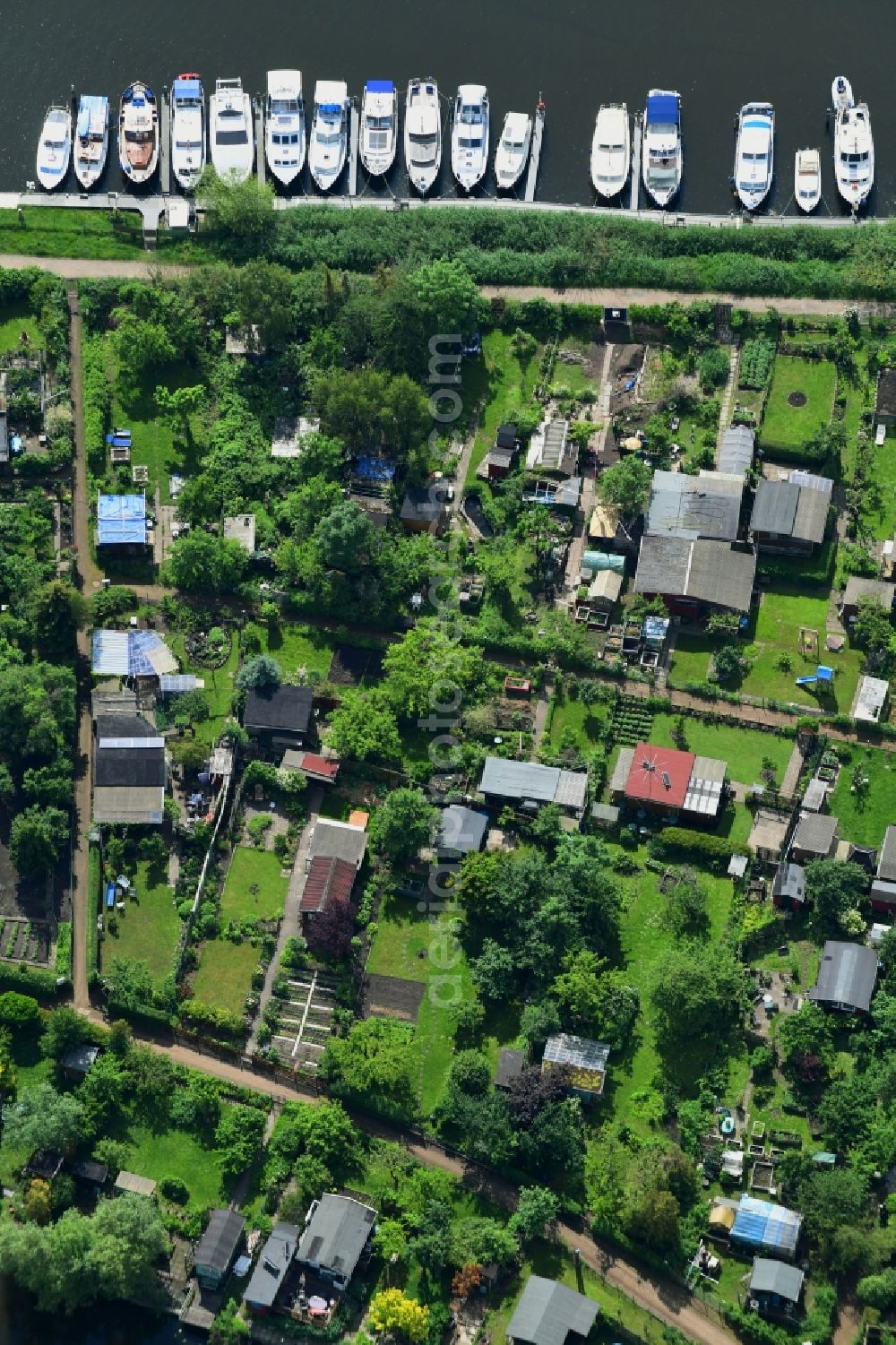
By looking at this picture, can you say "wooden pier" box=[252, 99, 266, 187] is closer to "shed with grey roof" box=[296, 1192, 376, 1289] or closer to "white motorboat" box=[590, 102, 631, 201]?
"white motorboat" box=[590, 102, 631, 201]

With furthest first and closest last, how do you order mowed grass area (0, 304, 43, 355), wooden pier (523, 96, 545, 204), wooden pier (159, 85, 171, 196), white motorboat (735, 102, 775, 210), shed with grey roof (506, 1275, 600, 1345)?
wooden pier (159, 85, 171, 196)
wooden pier (523, 96, 545, 204)
white motorboat (735, 102, 775, 210)
mowed grass area (0, 304, 43, 355)
shed with grey roof (506, 1275, 600, 1345)

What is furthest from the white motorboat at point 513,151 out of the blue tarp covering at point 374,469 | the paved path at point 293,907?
the paved path at point 293,907

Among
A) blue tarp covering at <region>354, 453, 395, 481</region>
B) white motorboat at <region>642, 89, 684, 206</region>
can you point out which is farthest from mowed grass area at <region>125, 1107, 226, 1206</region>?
white motorboat at <region>642, 89, 684, 206</region>

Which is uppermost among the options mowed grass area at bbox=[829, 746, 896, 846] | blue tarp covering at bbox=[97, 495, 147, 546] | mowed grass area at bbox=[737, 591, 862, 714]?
blue tarp covering at bbox=[97, 495, 147, 546]

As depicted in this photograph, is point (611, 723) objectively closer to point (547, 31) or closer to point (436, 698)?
point (436, 698)

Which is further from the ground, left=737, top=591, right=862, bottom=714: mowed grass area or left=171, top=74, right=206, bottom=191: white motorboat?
left=171, top=74, right=206, bottom=191: white motorboat

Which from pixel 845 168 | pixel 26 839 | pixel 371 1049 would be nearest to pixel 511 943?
pixel 371 1049

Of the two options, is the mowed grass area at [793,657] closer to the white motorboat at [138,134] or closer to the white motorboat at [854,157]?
the white motorboat at [854,157]
